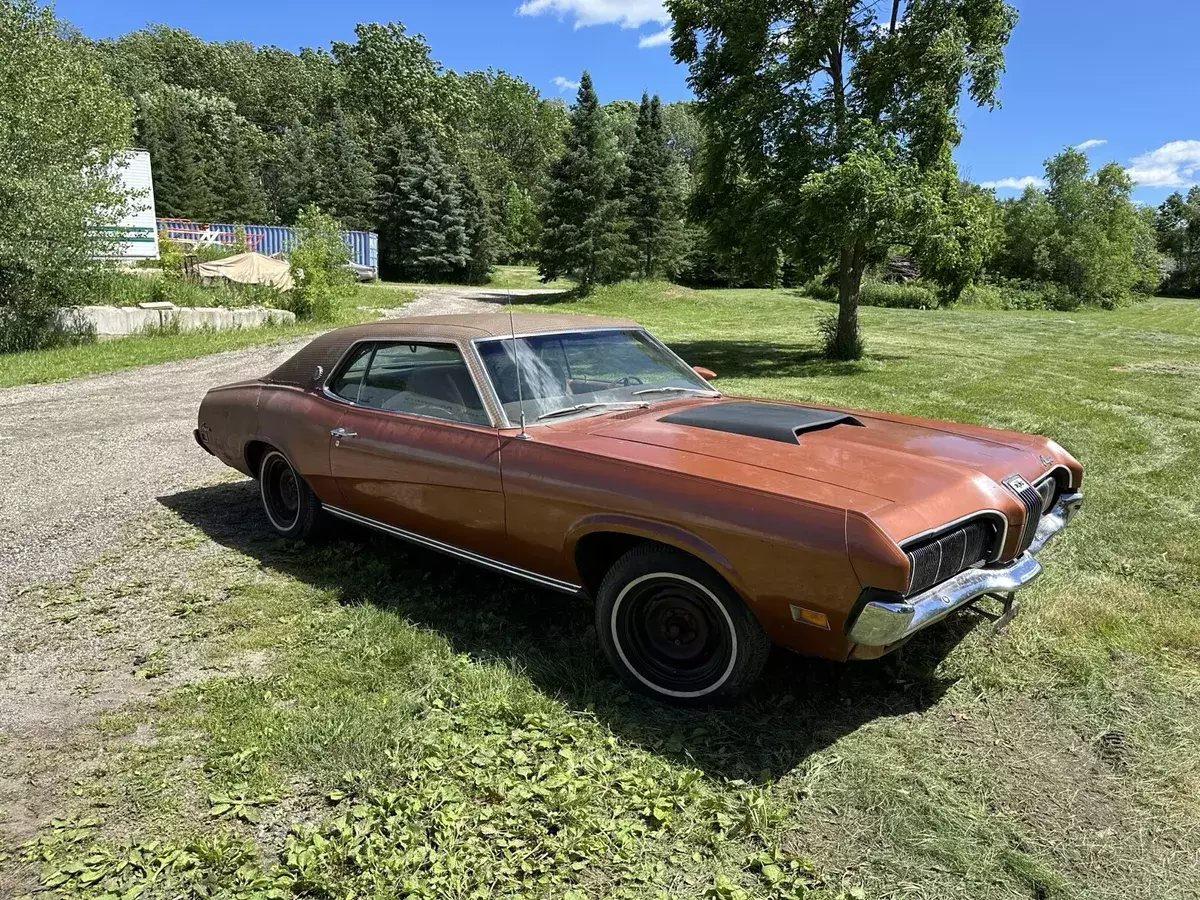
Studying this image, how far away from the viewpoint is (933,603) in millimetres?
2650

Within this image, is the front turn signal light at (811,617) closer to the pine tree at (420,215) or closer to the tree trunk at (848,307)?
the tree trunk at (848,307)

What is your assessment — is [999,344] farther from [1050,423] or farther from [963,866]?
[963,866]

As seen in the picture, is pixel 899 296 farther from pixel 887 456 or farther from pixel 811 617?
pixel 811 617

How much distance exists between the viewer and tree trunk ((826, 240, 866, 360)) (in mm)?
14331

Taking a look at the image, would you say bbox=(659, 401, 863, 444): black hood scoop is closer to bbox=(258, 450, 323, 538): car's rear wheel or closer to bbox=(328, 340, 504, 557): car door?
bbox=(328, 340, 504, 557): car door

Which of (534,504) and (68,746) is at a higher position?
(534,504)

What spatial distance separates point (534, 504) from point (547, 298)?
1161 inches

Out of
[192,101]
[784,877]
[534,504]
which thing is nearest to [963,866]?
[784,877]

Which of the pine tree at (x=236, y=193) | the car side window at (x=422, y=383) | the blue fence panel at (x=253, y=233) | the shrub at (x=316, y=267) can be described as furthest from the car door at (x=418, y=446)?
the pine tree at (x=236, y=193)

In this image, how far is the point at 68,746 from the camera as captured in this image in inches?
→ 114

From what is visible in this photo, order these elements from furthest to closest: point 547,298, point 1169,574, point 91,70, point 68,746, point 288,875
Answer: point 547,298 < point 91,70 < point 1169,574 < point 68,746 < point 288,875

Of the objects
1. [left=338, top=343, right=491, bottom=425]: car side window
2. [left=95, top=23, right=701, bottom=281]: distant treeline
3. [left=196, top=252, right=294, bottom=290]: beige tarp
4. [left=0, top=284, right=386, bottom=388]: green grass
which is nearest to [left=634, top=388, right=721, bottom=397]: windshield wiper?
[left=338, top=343, right=491, bottom=425]: car side window

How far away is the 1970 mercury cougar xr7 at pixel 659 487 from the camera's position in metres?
2.67

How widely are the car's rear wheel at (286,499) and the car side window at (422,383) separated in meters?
0.73
